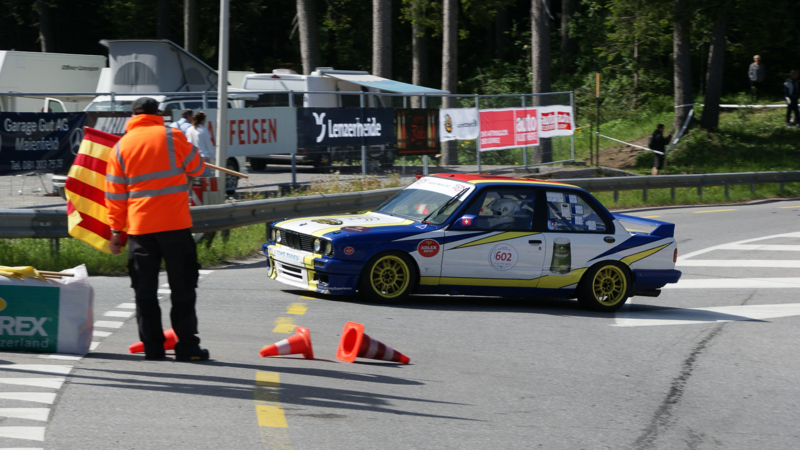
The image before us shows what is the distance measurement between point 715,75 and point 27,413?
28.8 meters

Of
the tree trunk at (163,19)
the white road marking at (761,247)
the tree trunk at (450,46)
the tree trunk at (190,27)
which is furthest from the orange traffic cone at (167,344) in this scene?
the tree trunk at (163,19)

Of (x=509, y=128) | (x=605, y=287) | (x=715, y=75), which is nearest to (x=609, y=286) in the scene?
(x=605, y=287)

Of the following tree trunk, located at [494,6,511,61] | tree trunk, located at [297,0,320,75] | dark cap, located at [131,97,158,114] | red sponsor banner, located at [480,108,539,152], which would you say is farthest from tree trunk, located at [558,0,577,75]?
dark cap, located at [131,97,158,114]

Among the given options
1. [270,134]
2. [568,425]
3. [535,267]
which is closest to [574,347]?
[535,267]

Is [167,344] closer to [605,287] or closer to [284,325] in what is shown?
[284,325]

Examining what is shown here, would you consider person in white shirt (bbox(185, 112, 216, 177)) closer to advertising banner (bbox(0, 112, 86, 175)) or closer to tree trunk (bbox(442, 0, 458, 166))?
advertising banner (bbox(0, 112, 86, 175))

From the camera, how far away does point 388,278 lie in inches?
376

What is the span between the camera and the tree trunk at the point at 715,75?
29391mm

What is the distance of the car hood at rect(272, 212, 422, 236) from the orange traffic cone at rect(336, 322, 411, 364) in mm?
2265

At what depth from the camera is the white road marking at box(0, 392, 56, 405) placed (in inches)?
218

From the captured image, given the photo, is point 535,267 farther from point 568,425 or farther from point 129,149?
point 129,149

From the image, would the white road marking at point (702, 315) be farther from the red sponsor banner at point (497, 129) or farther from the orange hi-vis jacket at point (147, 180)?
the red sponsor banner at point (497, 129)

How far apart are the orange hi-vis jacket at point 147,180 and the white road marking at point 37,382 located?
3.82ft

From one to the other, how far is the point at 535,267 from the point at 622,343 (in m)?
1.62
